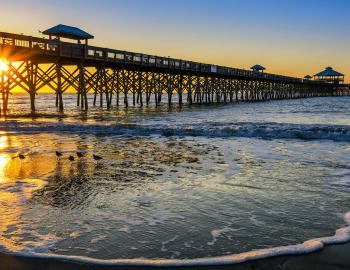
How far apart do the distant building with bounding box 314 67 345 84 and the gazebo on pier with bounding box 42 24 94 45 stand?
272ft

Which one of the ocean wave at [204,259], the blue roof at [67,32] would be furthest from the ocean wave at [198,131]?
the ocean wave at [204,259]

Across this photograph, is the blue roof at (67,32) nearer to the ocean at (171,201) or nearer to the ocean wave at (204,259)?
the ocean at (171,201)

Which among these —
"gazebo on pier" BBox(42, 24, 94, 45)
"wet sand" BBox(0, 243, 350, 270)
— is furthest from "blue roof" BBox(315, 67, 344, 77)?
"wet sand" BBox(0, 243, 350, 270)

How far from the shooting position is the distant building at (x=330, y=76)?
100613mm

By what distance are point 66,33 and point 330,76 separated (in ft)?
289

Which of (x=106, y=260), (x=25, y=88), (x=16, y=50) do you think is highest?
(x=16, y=50)

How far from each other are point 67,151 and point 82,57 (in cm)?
1860

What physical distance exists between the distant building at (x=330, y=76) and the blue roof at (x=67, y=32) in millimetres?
83082

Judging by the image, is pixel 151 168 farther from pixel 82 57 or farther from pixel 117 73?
pixel 117 73

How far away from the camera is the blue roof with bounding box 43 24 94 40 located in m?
28.5

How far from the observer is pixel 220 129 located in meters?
17.4

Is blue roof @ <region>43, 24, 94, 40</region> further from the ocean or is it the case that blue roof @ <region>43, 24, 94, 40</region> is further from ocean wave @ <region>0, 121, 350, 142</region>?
the ocean

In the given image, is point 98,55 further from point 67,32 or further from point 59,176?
point 59,176

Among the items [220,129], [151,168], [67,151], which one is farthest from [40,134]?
[151,168]
